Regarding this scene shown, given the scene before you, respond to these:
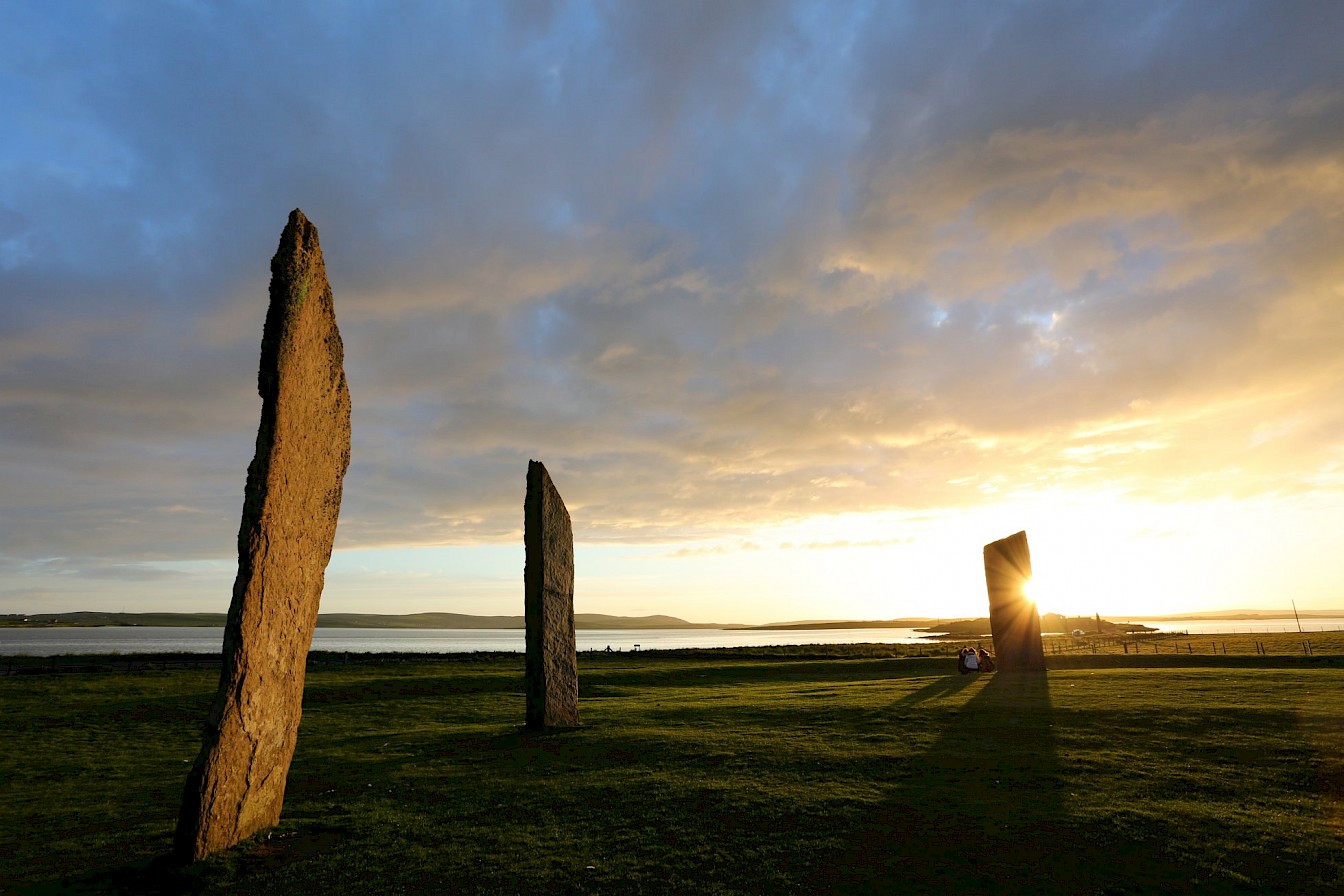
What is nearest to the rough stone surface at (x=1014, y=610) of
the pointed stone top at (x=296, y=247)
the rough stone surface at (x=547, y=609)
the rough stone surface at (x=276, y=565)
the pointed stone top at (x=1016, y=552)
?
the pointed stone top at (x=1016, y=552)

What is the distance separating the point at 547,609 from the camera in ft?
50.1

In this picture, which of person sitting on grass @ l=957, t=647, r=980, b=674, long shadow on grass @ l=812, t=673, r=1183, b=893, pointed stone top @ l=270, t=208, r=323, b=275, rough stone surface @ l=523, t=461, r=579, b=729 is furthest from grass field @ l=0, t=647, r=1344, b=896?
person sitting on grass @ l=957, t=647, r=980, b=674

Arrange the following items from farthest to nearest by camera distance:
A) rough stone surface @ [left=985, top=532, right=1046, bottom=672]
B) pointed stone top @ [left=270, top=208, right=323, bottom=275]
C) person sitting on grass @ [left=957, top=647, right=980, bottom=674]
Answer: person sitting on grass @ [left=957, top=647, right=980, bottom=674], rough stone surface @ [left=985, top=532, right=1046, bottom=672], pointed stone top @ [left=270, top=208, right=323, bottom=275]

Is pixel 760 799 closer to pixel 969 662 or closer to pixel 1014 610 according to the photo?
pixel 1014 610

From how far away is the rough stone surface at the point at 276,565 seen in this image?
7938mm

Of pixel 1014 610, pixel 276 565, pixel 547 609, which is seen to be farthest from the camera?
pixel 1014 610

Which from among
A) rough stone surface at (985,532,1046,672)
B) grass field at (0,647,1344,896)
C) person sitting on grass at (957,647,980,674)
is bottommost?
grass field at (0,647,1344,896)

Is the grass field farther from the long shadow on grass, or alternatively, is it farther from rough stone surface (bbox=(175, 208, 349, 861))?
rough stone surface (bbox=(175, 208, 349, 861))

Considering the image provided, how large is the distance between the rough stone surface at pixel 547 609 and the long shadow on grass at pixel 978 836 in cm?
748

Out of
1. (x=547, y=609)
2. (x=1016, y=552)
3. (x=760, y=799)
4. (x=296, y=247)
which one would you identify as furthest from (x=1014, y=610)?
(x=296, y=247)

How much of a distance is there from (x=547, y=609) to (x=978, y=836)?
31.2ft

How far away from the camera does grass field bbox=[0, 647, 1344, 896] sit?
7.03 meters

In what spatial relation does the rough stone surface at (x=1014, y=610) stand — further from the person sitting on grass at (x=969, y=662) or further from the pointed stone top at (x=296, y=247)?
the pointed stone top at (x=296, y=247)

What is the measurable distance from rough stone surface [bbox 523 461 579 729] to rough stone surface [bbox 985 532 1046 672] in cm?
1587
